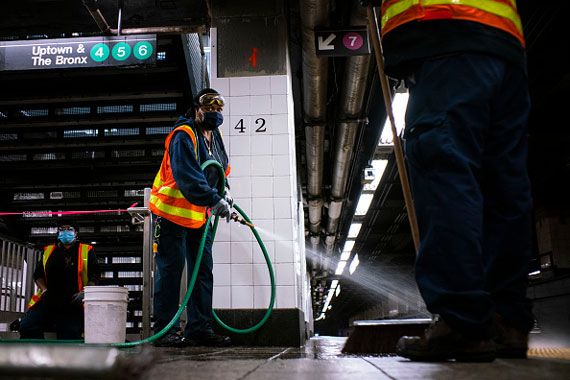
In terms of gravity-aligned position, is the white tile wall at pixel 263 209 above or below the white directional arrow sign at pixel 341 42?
below

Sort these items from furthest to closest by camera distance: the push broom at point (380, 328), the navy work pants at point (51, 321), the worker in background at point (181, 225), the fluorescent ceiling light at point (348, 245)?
the fluorescent ceiling light at point (348, 245), the navy work pants at point (51, 321), the worker in background at point (181, 225), the push broom at point (380, 328)

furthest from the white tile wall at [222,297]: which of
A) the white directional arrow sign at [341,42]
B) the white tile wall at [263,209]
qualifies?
the white directional arrow sign at [341,42]

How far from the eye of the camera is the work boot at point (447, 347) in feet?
4.57

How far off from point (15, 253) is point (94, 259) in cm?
136

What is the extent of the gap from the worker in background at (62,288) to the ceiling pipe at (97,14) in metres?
2.11

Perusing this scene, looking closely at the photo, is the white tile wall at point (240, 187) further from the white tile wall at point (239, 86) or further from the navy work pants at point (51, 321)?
the navy work pants at point (51, 321)

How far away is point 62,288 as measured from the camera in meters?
5.12

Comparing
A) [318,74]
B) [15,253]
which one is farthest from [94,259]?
[318,74]

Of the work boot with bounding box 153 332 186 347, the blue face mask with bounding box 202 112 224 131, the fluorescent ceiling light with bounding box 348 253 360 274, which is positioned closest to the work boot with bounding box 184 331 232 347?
the work boot with bounding box 153 332 186 347

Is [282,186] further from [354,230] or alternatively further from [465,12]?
[354,230]

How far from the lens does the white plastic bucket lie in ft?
11.2

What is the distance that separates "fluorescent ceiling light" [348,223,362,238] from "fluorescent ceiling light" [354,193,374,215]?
133cm

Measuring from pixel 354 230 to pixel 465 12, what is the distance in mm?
12982

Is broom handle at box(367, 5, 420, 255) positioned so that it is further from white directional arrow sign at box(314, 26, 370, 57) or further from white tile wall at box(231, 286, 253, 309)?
white directional arrow sign at box(314, 26, 370, 57)
